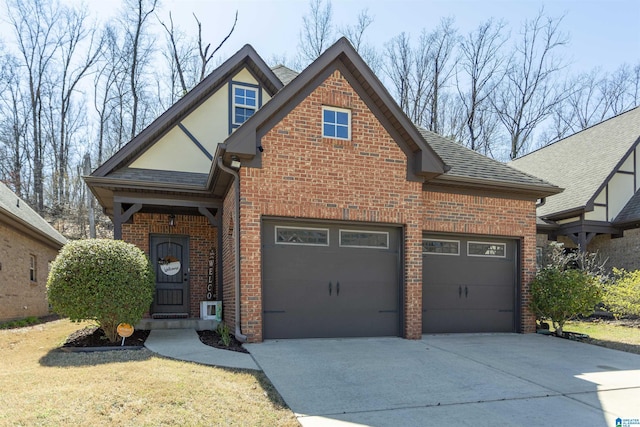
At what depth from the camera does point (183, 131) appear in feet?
36.0

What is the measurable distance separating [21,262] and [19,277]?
1.82 ft

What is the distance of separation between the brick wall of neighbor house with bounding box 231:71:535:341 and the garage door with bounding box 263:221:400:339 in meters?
0.33

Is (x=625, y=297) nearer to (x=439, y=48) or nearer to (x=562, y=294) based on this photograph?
(x=562, y=294)

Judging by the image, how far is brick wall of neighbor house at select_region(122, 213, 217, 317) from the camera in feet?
36.5

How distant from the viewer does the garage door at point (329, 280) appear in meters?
8.27

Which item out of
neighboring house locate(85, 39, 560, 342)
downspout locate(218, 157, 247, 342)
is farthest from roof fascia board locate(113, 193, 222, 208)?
downspout locate(218, 157, 247, 342)

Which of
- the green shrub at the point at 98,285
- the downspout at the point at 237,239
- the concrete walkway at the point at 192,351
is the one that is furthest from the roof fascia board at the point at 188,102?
the concrete walkway at the point at 192,351

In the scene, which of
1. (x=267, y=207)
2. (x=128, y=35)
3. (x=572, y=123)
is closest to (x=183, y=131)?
(x=267, y=207)

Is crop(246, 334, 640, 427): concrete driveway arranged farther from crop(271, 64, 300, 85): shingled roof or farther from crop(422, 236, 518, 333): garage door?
crop(271, 64, 300, 85): shingled roof

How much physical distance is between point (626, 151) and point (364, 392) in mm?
15233

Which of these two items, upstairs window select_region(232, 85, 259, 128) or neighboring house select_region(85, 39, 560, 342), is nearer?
neighboring house select_region(85, 39, 560, 342)

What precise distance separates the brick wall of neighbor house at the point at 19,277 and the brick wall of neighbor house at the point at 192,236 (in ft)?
14.8

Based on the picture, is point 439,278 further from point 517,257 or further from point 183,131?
point 183,131

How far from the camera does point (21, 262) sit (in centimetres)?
1384
